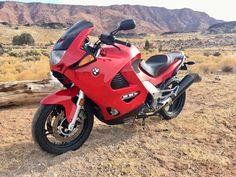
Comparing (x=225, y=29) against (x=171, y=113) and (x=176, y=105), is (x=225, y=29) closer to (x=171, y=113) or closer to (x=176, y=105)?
(x=176, y=105)

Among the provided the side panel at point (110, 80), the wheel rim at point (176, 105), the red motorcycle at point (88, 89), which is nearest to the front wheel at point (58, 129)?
the red motorcycle at point (88, 89)

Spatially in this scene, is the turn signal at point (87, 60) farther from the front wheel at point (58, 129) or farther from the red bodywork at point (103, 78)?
the front wheel at point (58, 129)

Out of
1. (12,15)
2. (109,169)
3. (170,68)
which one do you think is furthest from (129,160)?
(12,15)

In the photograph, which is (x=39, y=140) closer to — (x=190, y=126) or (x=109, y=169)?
(x=109, y=169)

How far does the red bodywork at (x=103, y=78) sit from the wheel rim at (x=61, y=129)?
129mm

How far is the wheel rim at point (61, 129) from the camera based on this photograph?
4.33 meters

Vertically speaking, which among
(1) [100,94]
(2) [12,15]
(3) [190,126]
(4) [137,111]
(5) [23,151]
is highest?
(1) [100,94]

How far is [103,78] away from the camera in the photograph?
14.3 feet

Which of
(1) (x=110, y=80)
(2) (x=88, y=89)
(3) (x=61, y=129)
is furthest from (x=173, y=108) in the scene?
(3) (x=61, y=129)

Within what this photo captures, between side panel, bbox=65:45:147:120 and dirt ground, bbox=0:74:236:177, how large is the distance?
55cm

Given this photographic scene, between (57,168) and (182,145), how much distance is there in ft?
5.66

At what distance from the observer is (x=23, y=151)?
183 inches

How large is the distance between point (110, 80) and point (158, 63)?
1361mm

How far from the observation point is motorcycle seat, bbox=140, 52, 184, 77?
17.0ft
